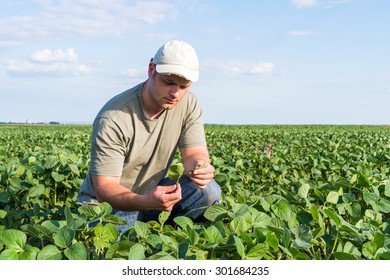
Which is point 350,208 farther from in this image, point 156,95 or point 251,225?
point 156,95

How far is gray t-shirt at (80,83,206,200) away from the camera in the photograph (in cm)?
328

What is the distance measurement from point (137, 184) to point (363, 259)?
180cm

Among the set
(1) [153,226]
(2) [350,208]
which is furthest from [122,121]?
(2) [350,208]

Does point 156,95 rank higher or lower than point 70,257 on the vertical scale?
higher

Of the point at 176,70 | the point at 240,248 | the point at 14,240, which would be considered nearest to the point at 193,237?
the point at 240,248

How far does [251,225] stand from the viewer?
2.49 m

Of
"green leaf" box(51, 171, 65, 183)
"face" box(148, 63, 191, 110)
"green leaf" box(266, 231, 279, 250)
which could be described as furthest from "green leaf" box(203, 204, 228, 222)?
"green leaf" box(51, 171, 65, 183)

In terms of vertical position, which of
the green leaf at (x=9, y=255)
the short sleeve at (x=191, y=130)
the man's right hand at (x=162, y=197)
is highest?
the short sleeve at (x=191, y=130)

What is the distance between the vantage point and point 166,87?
3.13m

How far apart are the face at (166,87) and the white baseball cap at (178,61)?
1.9 inches

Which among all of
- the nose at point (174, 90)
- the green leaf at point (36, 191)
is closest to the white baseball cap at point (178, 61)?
the nose at point (174, 90)

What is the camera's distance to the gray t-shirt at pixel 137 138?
3.28 metres

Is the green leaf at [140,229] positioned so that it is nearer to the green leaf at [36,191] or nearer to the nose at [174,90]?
the nose at [174,90]
